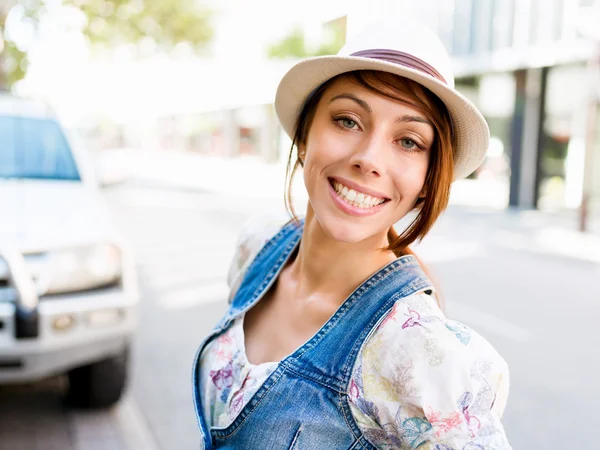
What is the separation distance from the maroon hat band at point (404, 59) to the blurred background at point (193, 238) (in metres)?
0.43

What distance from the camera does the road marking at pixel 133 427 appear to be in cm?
359

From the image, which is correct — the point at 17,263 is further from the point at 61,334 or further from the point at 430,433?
the point at 430,433

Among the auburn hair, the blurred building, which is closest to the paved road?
the auburn hair

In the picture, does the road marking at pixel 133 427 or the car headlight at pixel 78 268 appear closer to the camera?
the car headlight at pixel 78 268

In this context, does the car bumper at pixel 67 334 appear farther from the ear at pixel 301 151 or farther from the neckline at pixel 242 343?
the ear at pixel 301 151

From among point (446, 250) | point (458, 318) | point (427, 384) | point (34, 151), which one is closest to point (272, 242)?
point (427, 384)

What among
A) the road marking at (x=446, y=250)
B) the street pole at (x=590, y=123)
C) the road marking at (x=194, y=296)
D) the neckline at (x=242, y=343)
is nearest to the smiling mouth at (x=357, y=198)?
the neckline at (x=242, y=343)

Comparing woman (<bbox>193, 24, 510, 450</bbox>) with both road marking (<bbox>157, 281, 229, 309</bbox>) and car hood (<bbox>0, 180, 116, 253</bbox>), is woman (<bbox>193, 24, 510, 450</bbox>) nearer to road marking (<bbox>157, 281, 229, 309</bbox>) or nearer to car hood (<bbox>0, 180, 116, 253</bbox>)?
car hood (<bbox>0, 180, 116, 253</bbox>)

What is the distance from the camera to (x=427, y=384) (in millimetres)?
1059

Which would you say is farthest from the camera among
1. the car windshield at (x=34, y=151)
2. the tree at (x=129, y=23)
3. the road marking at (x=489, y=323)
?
the tree at (x=129, y=23)

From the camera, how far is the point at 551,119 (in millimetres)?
16453

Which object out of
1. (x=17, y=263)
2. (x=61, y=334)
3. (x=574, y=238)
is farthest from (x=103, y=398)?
(x=574, y=238)

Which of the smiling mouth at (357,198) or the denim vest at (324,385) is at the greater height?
the smiling mouth at (357,198)

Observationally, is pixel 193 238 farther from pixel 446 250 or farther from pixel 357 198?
pixel 357 198
